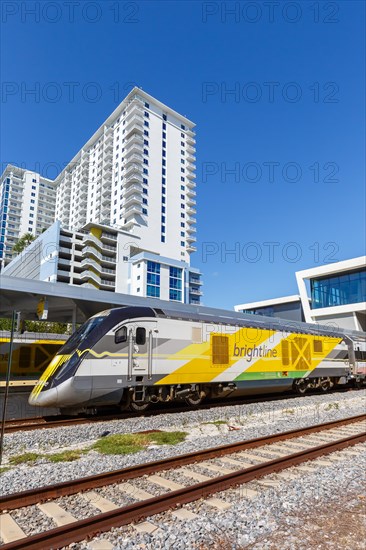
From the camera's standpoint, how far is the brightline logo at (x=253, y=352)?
15623 millimetres

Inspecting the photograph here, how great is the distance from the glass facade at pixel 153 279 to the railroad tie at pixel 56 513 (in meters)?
76.1

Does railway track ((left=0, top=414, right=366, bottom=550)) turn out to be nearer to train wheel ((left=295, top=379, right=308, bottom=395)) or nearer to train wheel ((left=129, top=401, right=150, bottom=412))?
train wheel ((left=129, top=401, right=150, bottom=412))

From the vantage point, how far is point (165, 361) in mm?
12953

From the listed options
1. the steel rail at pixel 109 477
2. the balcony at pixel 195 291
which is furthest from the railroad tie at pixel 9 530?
the balcony at pixel 195 291

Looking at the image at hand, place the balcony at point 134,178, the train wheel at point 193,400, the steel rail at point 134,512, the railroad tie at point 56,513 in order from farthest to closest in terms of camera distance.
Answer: the balcony at point 134,178 < the train wheel at point 193,400 < the railroad tie at point 56,513 < the steel rail at point 134,512

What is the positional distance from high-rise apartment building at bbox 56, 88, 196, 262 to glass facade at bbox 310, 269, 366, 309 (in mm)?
48162

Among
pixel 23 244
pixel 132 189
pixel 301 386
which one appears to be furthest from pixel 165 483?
pixel 23 244

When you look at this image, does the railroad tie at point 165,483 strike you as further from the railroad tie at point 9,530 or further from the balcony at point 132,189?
the balcony at point 132,189

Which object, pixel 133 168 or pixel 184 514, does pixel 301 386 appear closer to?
pixel 184 514

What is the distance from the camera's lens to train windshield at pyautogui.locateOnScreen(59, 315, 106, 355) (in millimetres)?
11758

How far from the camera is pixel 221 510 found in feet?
17.1

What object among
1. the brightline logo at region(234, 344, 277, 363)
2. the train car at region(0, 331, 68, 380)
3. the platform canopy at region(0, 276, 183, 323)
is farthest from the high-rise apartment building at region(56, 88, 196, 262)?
the brightline logo at region(234, 344, 277, 363)

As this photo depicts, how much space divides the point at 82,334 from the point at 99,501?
23.4 feet

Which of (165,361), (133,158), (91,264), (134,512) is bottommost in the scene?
(134,512)
